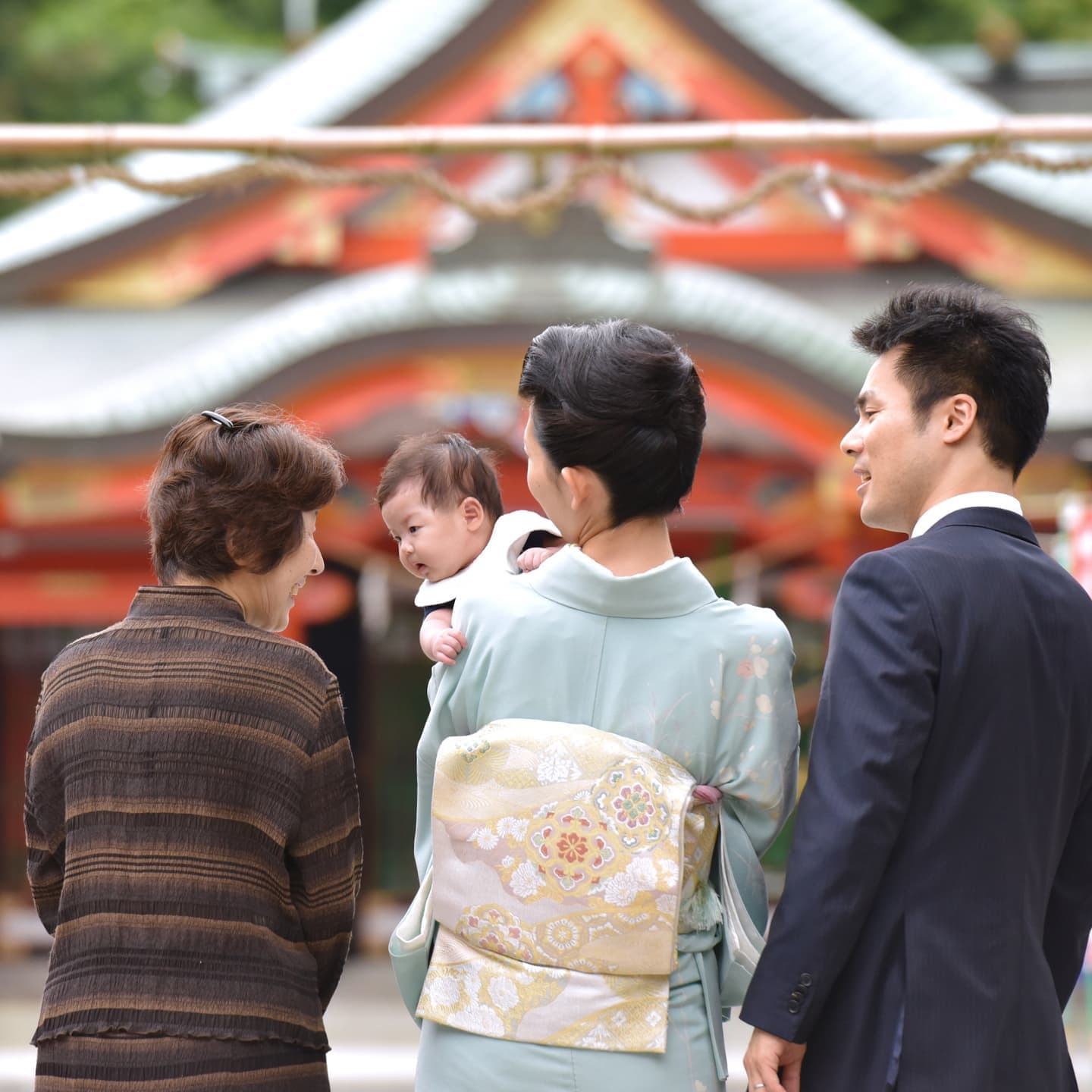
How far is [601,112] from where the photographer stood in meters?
8.30

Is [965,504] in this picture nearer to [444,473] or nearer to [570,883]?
[570,883]

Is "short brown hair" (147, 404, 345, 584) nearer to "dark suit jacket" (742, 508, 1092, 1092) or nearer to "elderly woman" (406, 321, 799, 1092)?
"elderly woman" (406, 321, 799, 1092)

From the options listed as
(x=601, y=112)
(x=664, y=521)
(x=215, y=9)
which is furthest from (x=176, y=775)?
(x=215, y=9)

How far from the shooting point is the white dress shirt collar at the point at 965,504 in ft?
6.98

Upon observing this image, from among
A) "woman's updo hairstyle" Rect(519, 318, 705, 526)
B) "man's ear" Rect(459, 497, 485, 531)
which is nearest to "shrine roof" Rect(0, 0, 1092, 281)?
"man's ear" Rect(459, 497, 485, 531)

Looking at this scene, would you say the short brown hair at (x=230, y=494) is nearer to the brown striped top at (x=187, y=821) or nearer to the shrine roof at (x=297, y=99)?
the brown striped top at (x=187, y=821)

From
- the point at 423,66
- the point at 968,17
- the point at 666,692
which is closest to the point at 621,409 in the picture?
the point at 666,692

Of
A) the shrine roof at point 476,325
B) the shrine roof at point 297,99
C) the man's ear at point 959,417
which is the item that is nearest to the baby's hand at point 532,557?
the man's ear at point 959,417

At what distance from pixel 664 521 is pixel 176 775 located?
735 mm

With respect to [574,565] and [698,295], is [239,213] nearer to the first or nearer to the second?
[698,295]

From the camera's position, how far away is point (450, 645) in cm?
205

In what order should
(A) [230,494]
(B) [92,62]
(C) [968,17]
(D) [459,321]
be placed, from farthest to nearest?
(C) [968,17] < (B) [92,62] < (D) [459,321] < (A) [230,494]

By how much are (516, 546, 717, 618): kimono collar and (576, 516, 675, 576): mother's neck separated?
2 centimetres

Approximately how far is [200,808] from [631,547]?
26.1 inches
